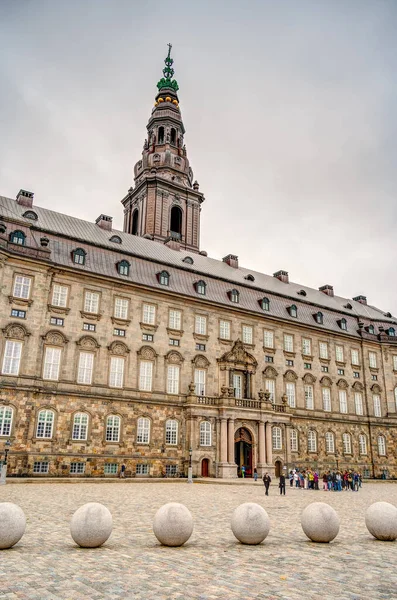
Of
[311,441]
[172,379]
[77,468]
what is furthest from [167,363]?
[311,441]

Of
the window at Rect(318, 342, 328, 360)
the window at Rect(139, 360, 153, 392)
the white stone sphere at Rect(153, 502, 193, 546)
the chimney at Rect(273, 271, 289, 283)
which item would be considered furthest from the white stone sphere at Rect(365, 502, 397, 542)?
the chimney at Rect(273, 271, 289, 283)

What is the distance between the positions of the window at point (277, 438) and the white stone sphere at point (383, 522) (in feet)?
123

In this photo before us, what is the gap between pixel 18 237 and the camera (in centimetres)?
3966

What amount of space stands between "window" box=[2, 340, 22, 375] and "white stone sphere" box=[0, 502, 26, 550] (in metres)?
27.7

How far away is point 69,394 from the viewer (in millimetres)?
39031

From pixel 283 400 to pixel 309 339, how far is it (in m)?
9.79

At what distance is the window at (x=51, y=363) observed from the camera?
38.8m

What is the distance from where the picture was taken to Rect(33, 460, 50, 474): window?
119 ft

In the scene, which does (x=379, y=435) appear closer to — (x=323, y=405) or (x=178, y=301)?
(x=323, y=405)

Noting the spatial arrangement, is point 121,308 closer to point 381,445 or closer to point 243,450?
point 243,450

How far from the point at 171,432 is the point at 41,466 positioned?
38.5ft

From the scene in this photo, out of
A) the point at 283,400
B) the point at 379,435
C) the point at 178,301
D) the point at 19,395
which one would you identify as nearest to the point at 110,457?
the point at 19,395

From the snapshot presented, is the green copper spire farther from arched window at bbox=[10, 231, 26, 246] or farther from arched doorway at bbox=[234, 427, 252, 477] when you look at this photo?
arched doorway at bbox=[234, 427, 252, 477]

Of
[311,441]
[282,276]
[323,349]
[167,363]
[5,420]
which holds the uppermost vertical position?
[282,276]
